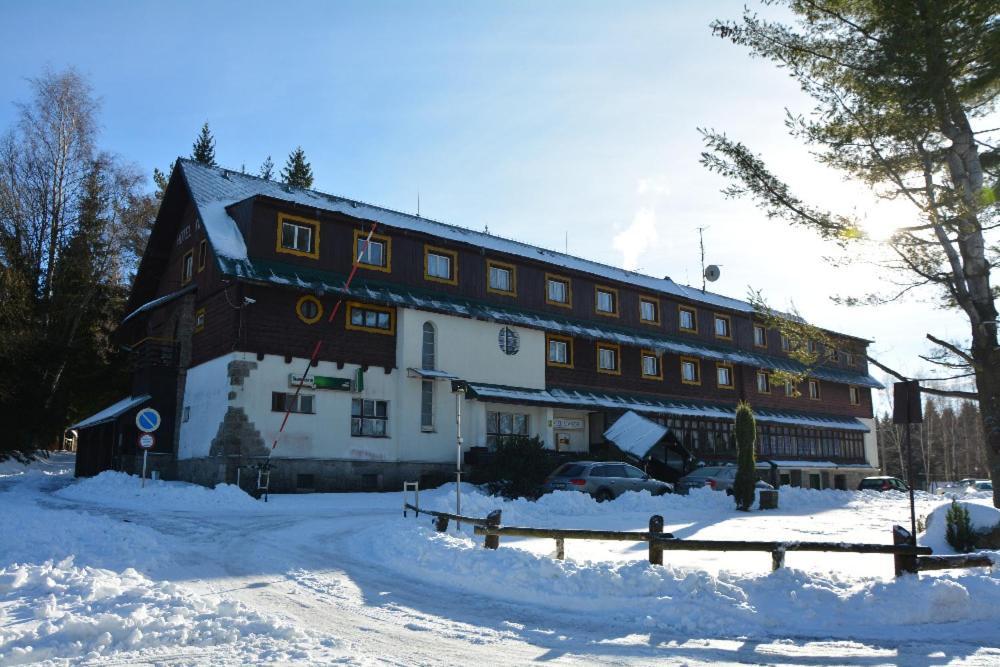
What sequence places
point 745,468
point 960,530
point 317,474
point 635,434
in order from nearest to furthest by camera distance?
1. point 960,530
2. point 745,468
3. point 317,474
4. point 635,434

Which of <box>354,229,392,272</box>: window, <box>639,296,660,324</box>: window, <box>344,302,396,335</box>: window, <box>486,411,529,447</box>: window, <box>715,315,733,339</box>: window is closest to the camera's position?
<box>344,302,396,335</box>: window

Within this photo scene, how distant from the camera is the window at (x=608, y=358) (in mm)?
36531

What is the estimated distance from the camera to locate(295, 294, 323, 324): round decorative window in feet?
89.6

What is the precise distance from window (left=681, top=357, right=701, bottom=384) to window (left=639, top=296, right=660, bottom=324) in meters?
2.64

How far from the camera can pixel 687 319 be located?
42.0 metres

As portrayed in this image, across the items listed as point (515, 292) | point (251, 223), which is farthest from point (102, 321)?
point (515, 292)

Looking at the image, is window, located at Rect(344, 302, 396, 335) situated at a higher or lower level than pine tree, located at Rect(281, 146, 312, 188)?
lower

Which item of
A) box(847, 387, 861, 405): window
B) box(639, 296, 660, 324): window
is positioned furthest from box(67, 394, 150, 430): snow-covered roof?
box(847, 387, 861, 405): window

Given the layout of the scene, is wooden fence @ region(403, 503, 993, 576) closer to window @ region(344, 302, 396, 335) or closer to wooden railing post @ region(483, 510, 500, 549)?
wooden railing post @ region(483, 510, 500, 549)

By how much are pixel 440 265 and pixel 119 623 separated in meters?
24.6

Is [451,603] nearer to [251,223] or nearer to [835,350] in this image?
[835,350]

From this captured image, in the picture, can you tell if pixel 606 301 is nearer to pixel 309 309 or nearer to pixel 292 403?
pixel 309 309

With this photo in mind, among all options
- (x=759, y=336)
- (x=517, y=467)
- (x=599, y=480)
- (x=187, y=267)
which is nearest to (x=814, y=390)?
(x=759, y=336)

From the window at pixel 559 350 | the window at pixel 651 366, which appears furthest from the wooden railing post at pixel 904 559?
the window at pixel 651 366
